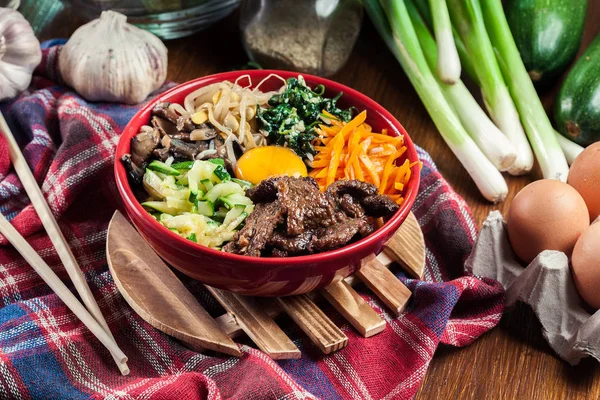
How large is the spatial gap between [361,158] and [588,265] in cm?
82

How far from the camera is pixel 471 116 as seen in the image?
134 inches

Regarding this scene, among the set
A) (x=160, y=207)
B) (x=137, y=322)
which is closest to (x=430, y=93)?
(x=160, y=207)

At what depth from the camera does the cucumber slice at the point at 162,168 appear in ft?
8.17

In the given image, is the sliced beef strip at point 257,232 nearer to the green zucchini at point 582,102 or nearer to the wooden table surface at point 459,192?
the wooden table surface at point 459,192

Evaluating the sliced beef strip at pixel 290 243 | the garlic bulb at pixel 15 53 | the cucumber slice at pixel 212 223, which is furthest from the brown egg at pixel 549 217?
the garlic bulb at pixel 15 53

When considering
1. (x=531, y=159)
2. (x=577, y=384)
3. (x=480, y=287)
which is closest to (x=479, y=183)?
(x=531, y=159)

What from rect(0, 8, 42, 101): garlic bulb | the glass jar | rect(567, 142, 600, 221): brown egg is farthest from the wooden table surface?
rect(0, 8, 42, 101): garlic bulb

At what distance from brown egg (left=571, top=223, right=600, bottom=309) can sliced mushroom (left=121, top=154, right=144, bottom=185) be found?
1469mm

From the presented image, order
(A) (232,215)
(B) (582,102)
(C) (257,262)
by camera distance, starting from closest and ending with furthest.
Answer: (C) (257,262) → (A) (232,215) → (B) (582,102)

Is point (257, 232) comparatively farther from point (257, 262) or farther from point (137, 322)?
point (137, 322)

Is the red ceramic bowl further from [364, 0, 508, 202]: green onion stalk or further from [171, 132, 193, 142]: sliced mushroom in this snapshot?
[364, 0, 508, 202]: green onion stalk

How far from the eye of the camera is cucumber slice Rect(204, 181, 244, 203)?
2.42 m

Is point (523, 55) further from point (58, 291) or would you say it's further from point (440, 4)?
point (58, 291)

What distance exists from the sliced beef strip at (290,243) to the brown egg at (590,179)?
109 centimetres
